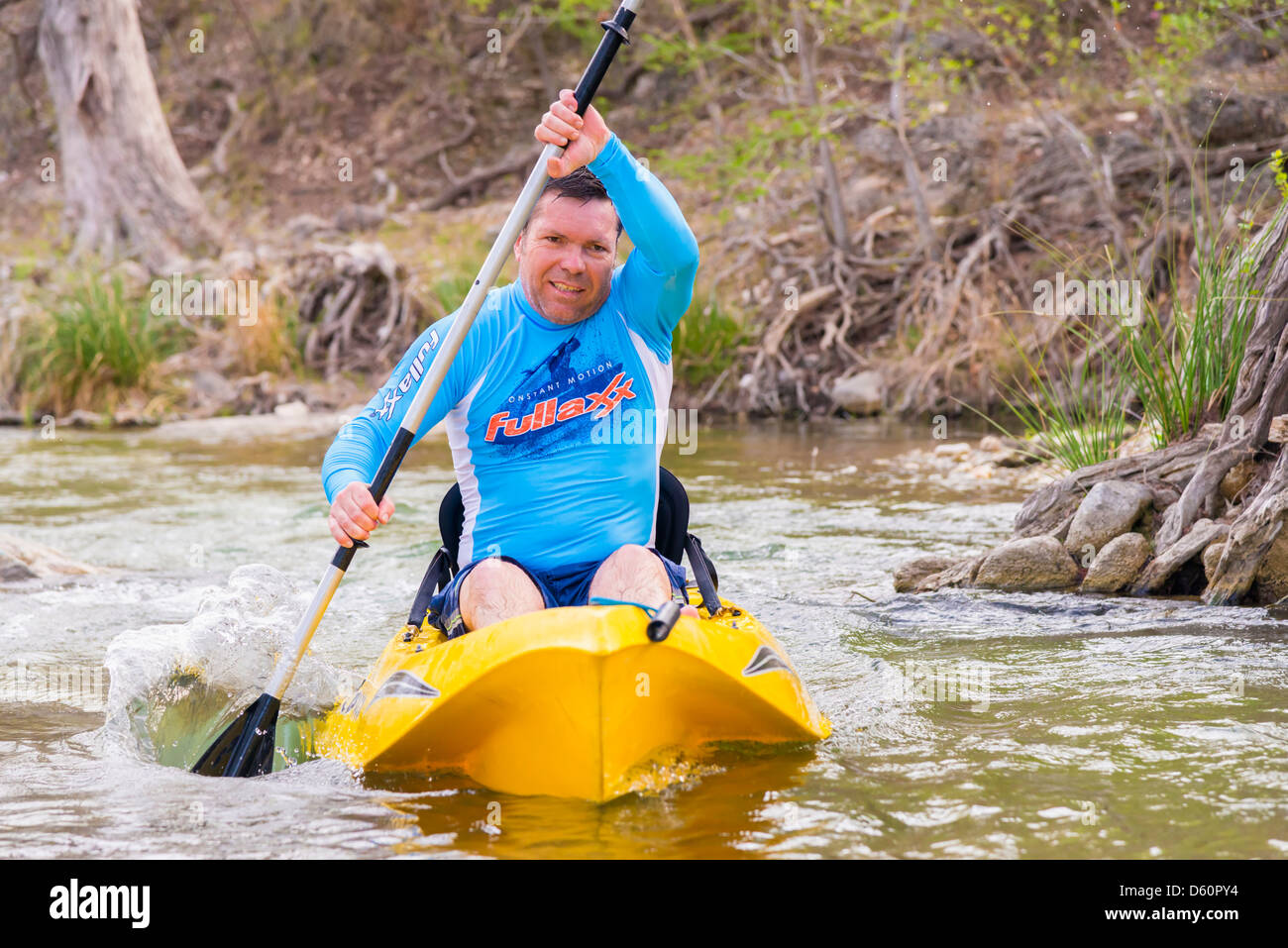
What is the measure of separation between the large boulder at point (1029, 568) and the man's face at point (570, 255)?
2.07 meters

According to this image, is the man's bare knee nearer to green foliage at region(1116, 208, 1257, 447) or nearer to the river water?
the river water

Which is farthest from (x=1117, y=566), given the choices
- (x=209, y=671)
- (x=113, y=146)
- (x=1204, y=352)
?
(x=113, y=146)

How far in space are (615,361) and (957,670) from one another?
1.31m

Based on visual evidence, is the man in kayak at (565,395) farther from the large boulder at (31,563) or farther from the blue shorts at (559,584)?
the large boulder at (31,563)

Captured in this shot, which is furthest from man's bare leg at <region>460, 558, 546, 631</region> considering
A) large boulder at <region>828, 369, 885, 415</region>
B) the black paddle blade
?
large boulder at <region>828, 369, 885, 415</region>

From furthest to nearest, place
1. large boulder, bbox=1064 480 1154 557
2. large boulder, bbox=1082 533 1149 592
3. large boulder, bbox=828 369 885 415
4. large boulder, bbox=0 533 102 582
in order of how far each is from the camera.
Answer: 1. large boulder, bbox=828 369 885 415
2. large boulder, bbox=0 533 102 582
3. large boulder, bbox=1064 480 1154 557
4. large boulder, bbox=1082 533 1149 592

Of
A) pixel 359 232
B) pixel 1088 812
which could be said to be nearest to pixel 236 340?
pixel 359 232

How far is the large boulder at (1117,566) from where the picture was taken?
4609 millimetres

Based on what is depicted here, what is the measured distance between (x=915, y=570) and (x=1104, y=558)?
65 cm

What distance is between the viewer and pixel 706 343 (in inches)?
425

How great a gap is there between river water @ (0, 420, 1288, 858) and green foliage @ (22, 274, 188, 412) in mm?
5212

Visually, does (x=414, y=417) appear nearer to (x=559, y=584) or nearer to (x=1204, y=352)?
(x=559, y=584)

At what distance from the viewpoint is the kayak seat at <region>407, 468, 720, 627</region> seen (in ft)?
10.8

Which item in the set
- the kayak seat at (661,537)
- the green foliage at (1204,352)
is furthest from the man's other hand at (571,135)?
the green foliage at (1204,352)
